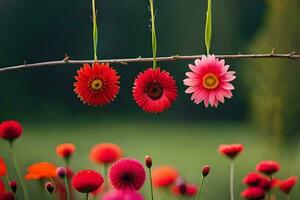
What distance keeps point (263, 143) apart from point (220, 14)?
1.00 metres

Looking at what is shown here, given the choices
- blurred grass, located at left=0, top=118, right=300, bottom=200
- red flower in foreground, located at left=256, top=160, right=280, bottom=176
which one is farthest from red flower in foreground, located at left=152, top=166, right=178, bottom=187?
blurred grass, located at left=0, top=118, right=300, bottom=200

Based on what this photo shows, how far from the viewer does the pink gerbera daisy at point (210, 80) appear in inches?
39.3

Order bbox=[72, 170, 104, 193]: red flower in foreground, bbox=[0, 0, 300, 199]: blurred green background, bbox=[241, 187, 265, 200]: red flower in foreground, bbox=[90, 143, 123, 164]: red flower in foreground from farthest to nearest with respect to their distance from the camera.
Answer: bbox=[0, 0, 300, 199]: blurred green background, bbox=[90, 143, 123, 164]: red flower in foreground, bbox=[241, 187, 265, 200]: red flower in foreground, bbox=[72, 170, 104, 193]: red flower in foreground

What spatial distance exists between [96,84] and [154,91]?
8 cm

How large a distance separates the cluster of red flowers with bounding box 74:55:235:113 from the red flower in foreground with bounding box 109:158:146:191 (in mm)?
115

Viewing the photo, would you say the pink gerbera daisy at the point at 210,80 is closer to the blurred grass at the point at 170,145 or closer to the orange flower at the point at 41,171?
the orange flower at the point at 41,171

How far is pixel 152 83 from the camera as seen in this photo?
38.7 inches

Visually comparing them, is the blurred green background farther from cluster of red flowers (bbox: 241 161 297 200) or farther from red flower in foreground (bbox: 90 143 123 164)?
cluster of red flowers (bbox: 241 161 297 200)

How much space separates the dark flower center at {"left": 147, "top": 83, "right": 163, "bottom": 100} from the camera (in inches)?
38.8

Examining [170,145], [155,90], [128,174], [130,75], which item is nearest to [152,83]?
[155,90]

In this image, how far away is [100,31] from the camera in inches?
153

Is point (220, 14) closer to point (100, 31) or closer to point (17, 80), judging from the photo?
point (100, 31)

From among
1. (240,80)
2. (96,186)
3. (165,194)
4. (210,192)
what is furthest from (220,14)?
(96,186)

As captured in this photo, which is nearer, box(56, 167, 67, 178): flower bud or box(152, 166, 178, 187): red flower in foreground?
box(56, 167, 67, 178): flower bud
